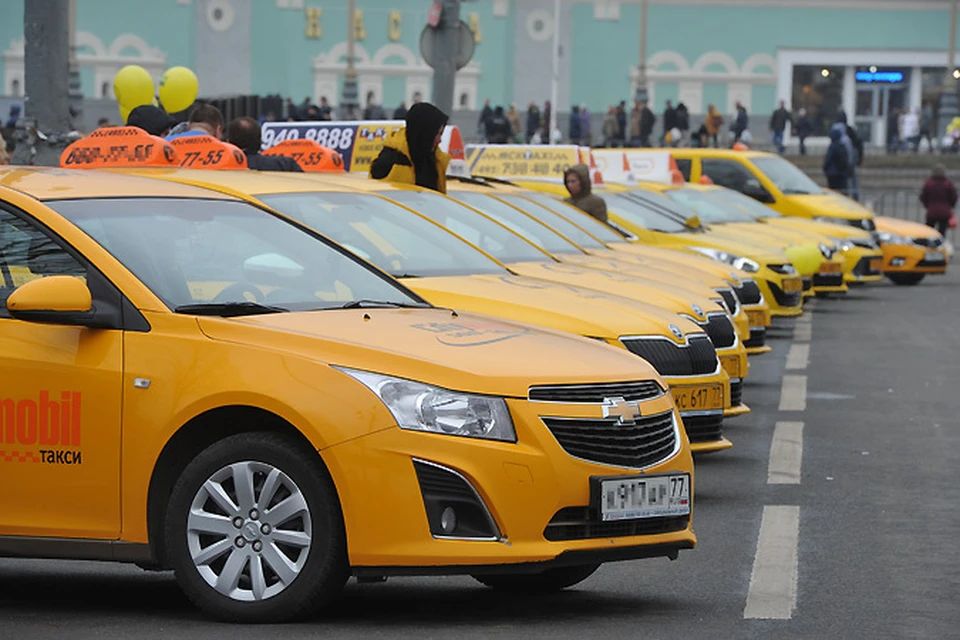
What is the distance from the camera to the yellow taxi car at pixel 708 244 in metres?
19.4

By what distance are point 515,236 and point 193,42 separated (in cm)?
5830

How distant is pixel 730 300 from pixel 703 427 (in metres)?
4.12

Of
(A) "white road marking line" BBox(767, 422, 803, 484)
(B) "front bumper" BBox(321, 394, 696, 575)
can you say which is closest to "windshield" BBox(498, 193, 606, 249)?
(A) "white road marking line" BBox(767, 422, 803, 484)

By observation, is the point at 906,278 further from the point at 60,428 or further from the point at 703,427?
the point at 60,428

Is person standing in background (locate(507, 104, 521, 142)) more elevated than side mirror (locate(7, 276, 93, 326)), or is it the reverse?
side mirror (locate(7, 276, 93, 326))

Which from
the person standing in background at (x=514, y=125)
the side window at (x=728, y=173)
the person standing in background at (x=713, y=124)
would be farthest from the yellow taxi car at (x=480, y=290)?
the person standing in background at (x=713, y=124)

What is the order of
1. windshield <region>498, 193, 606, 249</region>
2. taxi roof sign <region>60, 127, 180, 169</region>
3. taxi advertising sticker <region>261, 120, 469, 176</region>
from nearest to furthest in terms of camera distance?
taxi roof sign <region>60, 127, 180, 169</region>, windshield <region>498, 193, 606, 249</region>, taxi advertising sticker <region>261, 120, 469, 176</region>

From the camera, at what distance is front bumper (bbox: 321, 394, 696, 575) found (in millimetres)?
6520

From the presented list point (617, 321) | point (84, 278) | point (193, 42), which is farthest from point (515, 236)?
point (193, 42)

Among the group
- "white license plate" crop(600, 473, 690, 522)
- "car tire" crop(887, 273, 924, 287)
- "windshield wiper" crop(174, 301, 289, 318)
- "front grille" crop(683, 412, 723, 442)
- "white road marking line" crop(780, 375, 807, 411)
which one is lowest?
"car tire" crop(887, 273, 924, 287)

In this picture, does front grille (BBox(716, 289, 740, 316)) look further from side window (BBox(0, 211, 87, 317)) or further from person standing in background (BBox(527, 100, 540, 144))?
person standing in background (BBox(527, 100, 540, 144))

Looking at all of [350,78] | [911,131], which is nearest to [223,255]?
[350,78]

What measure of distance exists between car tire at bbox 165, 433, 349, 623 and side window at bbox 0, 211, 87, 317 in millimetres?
908

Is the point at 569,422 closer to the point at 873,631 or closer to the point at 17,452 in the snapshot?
the point at 873,631
